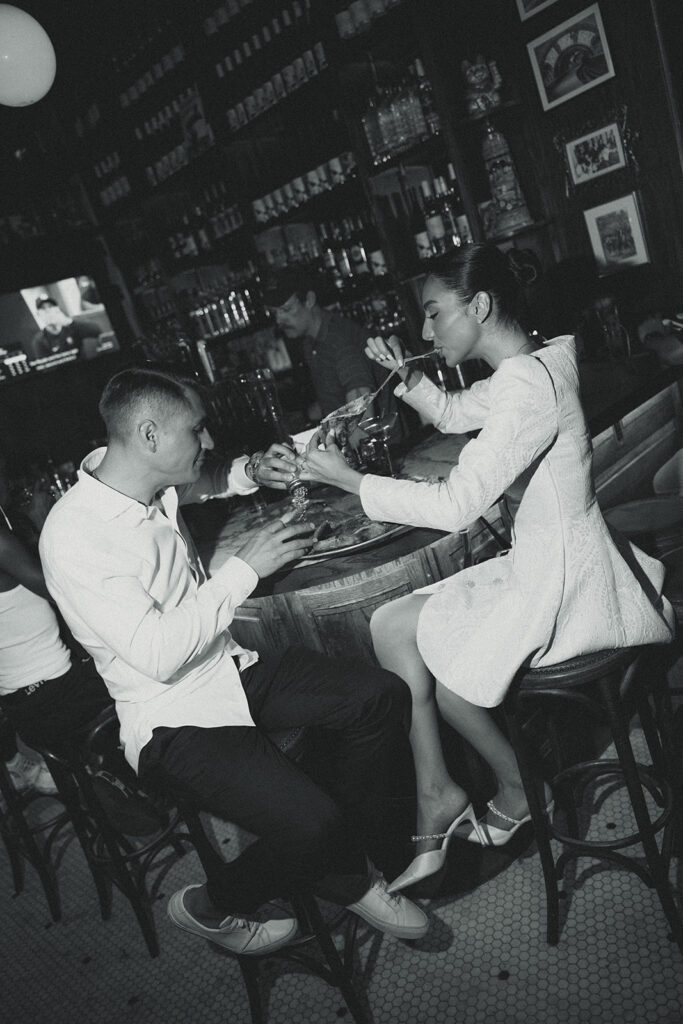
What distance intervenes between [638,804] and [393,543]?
31.6 inches

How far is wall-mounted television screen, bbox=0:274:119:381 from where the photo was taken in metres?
5.48

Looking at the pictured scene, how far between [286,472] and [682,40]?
2.66 m

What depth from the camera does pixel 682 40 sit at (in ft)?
9.70

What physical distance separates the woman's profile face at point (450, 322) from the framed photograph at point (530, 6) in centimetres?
238

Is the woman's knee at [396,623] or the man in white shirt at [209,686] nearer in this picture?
the man in white shirt at [209,686]

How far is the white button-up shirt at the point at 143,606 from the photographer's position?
1.52m

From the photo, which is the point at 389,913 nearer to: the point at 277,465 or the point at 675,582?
the point at 675,582

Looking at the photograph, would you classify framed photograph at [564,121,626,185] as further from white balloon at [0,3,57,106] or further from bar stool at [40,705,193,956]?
bar stool at [40,705,193,956]

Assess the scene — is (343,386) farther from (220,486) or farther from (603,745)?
(603,745)

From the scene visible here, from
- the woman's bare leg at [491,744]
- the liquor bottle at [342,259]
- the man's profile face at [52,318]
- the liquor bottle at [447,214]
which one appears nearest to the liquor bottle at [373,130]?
the liquor bottle at [447,214]

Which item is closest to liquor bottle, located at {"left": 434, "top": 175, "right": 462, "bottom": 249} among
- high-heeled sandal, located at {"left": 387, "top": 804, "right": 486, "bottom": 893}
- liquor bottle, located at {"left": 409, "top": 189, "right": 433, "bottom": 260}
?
liquor bottle, located at {"left": 409, "top": 189, "right": 433, "bottom": 260}

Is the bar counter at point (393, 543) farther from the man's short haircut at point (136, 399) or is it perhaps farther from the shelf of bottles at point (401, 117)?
the shelf of bottles at point (401, 117)

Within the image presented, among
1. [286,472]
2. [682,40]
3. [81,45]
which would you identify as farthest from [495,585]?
[81,45]

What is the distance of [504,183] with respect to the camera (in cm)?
346
